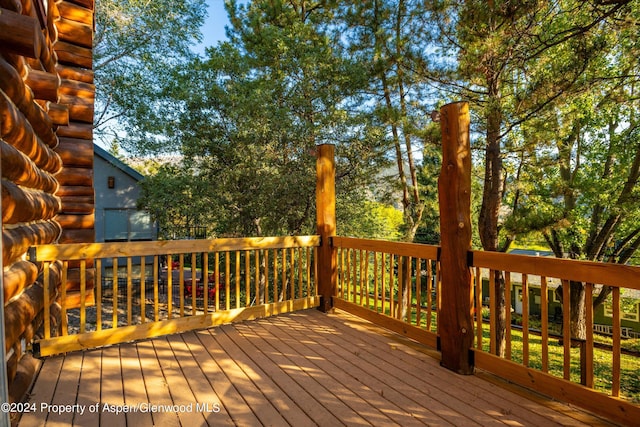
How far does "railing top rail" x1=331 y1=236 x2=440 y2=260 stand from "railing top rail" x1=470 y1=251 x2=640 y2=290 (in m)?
0.41

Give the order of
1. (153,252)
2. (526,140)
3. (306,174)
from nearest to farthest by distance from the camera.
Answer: (153,252) < (526,140) < (306,174)

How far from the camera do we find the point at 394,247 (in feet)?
11.5

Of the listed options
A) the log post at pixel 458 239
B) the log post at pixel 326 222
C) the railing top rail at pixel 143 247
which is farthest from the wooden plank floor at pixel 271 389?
the log post at pixel 326 222

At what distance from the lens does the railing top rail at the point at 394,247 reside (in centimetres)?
313

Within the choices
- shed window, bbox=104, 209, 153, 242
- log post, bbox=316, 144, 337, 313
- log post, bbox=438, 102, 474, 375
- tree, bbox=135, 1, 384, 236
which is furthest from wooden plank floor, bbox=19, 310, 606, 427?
shed window, bbox=104, 209, 153, 242

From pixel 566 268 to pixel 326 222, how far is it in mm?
2727

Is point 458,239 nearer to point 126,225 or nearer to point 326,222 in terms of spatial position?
point 326,222

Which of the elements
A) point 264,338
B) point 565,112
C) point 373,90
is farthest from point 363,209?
point 264,338

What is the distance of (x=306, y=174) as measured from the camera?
9.08 metres

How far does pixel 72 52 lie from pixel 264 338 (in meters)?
3.71

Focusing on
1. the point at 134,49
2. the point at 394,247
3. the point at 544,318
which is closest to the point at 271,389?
the point at 394,247

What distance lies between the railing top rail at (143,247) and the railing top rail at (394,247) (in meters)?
0.50

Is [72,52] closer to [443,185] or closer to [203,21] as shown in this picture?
[443,185]

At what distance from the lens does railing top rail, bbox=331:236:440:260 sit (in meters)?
3.13
